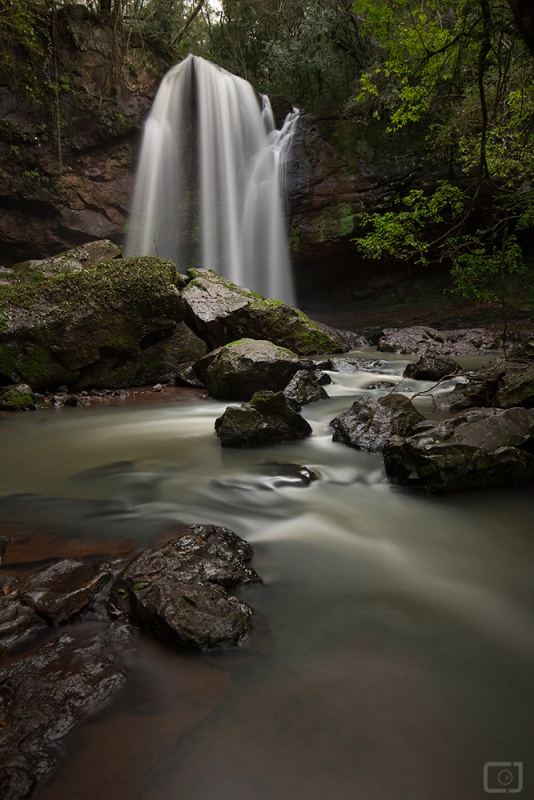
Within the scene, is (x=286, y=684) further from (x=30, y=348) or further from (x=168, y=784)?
(x=30, y=348)

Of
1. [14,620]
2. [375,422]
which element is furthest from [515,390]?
[14,620]

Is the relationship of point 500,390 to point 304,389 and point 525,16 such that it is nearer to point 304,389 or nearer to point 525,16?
point 304,389

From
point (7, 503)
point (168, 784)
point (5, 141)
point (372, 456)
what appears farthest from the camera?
point (5, 141)

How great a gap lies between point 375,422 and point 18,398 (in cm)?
513

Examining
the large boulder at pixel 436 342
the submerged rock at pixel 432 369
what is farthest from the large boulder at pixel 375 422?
the large boulder at pixel 436 342

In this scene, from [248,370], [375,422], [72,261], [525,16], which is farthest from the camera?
[72,261]

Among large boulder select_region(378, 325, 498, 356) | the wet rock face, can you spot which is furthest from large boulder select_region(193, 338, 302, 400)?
large boulder select_region(378, 325, 498, 356)

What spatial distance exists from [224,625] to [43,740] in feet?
2.25

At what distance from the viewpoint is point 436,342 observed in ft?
43.6

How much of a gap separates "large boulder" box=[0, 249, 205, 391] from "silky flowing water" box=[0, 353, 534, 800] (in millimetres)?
4080

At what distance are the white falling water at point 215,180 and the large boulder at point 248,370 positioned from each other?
943 cm

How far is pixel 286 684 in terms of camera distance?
161cm

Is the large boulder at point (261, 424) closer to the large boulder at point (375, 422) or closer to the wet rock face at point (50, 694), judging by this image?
the large boulder at point (375, 422)

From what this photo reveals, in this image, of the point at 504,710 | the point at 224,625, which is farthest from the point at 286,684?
the point at 504,710
